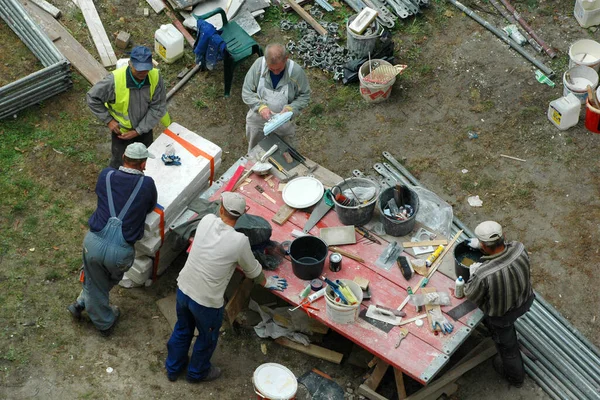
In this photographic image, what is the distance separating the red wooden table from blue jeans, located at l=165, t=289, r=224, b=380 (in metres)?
0.71

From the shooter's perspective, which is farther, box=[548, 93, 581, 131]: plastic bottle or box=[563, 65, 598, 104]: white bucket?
box=[563, 65, 598, 104]: white bucket

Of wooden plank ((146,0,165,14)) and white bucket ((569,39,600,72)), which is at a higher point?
white bucket ((569,39,600,72))

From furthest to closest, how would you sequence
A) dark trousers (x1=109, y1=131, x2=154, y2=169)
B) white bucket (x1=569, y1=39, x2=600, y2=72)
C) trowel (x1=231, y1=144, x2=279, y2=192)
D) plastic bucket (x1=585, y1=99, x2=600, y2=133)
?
white bucket (x1=569, y1=39, x2=600, y2=72)
plastic bucket (x1=585, y1=99, x2=600, y2=133)
dark trousers (x1=109, y1=131, x2=154, y2=169)
trowel (x1=231, y1=144, x2=279, y2=192)

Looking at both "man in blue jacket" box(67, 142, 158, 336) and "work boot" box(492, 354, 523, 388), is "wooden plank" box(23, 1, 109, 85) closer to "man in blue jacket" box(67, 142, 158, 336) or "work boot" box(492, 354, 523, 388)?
"man in blue jacket" box(67, 142, 158, 336)

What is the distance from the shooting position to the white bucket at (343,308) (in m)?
7.04

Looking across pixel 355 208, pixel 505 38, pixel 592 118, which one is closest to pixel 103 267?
pixel 355 208

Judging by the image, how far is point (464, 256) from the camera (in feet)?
24.8

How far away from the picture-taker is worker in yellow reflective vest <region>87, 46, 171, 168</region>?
8.07 metres

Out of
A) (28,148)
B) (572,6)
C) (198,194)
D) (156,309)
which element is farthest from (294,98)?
(572,6)

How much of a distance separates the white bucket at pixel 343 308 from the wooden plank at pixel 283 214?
3.16 feet

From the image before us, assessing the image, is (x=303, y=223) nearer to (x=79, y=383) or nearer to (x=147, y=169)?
(x=147, y=169)

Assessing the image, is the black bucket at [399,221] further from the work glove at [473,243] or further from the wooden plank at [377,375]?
the wooden plank at [377,375]

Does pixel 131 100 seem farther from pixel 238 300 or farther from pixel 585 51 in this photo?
pixel 585 51

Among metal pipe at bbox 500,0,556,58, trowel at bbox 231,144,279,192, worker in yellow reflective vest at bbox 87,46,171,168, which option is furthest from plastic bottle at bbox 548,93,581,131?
worker in yellow reflective vest at bbox 87,46,171,168
